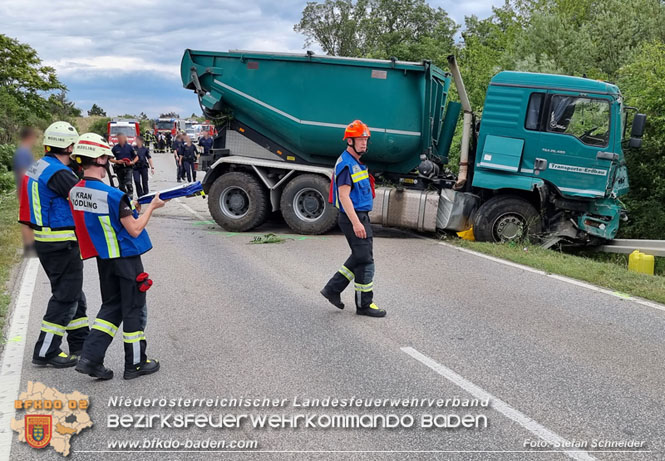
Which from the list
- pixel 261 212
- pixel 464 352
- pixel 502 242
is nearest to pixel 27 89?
pixel 261 212

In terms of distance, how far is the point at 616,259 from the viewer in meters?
10.2

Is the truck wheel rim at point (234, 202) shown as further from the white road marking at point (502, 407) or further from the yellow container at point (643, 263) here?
the white road marking at point (502, 407)

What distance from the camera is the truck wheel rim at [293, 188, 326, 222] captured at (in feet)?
35.7

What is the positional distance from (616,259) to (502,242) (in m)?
1.99

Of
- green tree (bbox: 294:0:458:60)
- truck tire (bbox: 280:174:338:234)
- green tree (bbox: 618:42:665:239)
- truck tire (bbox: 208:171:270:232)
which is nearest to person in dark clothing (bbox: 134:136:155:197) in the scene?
truck tire (bbox: 208:171:270:232)

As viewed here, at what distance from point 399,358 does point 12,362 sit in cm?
313

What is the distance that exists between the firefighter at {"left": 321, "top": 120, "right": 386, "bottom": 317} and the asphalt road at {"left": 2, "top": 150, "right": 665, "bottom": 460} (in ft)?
0.74

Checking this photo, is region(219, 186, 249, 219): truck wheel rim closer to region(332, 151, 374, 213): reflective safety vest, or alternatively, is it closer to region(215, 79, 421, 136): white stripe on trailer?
region(215, 79, 421, 136): white stripe on trailer

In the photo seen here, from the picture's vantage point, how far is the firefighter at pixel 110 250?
418 cm

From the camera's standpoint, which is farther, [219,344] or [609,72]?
[609,72]

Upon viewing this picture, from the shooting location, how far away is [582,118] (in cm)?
941

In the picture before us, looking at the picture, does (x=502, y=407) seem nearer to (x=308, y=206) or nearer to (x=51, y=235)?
(x=51, y=235)

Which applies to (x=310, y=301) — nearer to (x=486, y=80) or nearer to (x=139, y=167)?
(x=139, y=167)

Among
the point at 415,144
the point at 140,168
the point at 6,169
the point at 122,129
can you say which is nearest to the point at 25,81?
the point at 122,129
